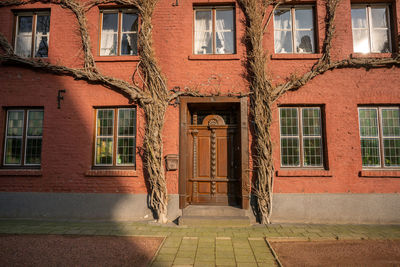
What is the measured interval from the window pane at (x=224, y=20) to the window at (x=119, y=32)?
8.20 feet

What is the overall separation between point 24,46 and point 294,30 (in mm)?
8411

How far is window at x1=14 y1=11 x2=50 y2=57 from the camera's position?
284 inches

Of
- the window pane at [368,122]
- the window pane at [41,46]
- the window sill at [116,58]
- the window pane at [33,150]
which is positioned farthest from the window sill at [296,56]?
the window pane at [33,150]

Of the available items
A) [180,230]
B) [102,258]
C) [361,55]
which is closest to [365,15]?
[361,55]

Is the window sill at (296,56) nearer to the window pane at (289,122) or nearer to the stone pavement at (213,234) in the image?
the window pane at (289,122)

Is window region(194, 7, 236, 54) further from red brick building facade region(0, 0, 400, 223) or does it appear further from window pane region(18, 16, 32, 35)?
window pane region(18, 16, 32, 35)

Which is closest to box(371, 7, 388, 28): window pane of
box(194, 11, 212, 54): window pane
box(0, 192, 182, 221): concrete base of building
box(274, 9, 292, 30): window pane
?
box(274, 9, 292, 30): window pane

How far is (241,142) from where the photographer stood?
636cm

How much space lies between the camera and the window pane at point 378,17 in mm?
6883

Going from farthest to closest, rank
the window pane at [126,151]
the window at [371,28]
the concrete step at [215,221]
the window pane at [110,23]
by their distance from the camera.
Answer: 1. the window pane at [110,23]
2. the window at [371,28]
3. the window pane at [126,151]
4. the concrete step at [215,221]

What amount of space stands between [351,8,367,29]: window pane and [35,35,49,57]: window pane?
942 centimetres

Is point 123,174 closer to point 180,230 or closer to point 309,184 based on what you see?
point 180,230

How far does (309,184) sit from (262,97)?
267 cm

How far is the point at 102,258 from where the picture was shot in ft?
13.2
